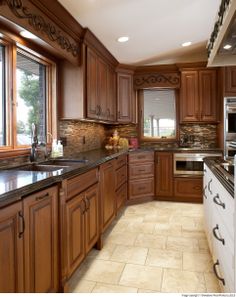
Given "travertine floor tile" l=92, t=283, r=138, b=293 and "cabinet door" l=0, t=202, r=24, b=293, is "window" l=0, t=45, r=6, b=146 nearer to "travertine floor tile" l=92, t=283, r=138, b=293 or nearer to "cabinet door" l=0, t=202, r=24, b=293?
"cabinet door" l=0, t=202, r=24, b=293

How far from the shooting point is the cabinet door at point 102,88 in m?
3.57

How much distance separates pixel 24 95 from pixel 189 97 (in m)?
3.03

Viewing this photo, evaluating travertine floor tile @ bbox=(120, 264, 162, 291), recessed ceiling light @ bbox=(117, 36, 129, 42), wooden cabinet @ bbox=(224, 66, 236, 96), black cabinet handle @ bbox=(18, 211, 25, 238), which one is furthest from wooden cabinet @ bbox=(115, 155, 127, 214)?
black cabinet handle @ bbox=(18, 211, 25, 238)

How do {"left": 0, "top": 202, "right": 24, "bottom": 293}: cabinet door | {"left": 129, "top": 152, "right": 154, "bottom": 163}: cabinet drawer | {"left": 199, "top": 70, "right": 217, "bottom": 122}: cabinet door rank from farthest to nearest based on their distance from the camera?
{"left": 199, "top": 70, "right": 217, "bottom": 122}: cabinet door
{"left": 129, "top": 152, "right": 154, "bottom": 163}: cabinet drawer
{"left": 0, "top": 202, "right": 24, "bottom": 293}: cabinet door

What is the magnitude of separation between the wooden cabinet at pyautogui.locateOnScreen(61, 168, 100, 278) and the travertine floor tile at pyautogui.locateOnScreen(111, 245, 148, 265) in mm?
259

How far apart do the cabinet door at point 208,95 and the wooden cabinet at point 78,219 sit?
112 inches

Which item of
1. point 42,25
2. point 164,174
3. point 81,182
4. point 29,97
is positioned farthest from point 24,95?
point 164,174

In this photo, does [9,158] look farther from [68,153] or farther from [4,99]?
[68,153]

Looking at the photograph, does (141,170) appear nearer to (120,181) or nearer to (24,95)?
(120,181)

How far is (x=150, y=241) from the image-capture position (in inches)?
110

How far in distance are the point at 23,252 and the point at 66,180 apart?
0.59m

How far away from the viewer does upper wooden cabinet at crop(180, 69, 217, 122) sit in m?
4.50

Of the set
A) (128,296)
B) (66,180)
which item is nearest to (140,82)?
(66,180)

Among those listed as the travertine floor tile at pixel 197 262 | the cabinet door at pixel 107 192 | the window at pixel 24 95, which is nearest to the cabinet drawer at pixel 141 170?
the cabinet door at pixel 107 192
